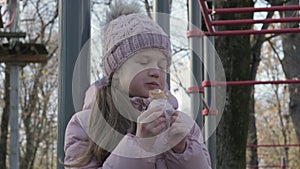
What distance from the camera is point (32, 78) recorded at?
20.2 meters

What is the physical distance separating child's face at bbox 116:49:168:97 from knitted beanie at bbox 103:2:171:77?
0.02 meters

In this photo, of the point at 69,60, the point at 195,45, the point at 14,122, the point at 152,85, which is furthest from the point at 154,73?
the point at 14,122

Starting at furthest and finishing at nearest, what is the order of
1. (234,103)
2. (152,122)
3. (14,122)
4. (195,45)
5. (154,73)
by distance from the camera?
1. (14,122)
2. (234,103)
3. (195,45)
4. (154,73)
5. (152,122)

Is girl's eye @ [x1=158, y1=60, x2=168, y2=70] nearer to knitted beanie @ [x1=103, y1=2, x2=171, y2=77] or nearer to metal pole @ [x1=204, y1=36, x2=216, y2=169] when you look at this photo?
knitted beanie @ [x1=103, y1=2, x2=171, y2=77]

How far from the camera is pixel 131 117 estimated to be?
1.99 metres

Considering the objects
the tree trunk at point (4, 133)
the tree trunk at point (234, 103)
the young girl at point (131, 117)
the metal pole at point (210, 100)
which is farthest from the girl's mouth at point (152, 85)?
the tree trunk at point (4, 133)

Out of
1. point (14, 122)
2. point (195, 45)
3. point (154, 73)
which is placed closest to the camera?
point (154, 73)

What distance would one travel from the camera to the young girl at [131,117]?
1.87 m

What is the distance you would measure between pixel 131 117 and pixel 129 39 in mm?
217

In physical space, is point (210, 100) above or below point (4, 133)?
above

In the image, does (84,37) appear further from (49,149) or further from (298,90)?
(49,149)

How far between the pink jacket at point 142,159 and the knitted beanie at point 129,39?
185 mm

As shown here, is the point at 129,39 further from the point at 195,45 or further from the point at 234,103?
the point at 234,103

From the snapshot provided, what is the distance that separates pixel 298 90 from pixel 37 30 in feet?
26.6
